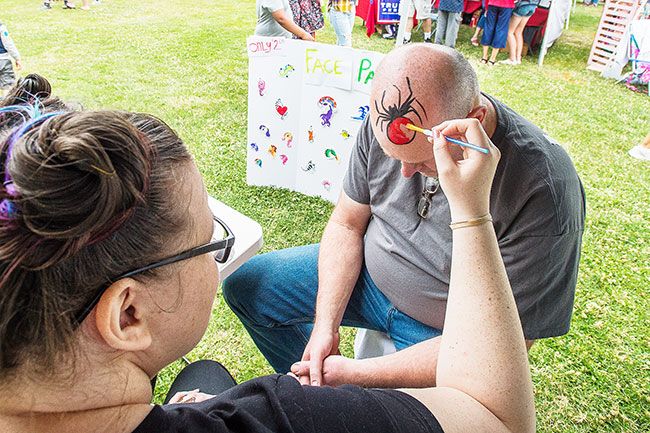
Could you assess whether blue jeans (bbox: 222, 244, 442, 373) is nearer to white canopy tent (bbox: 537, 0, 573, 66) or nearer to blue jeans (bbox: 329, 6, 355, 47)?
blue jeans (bbox: 329, 6, 355, 47)

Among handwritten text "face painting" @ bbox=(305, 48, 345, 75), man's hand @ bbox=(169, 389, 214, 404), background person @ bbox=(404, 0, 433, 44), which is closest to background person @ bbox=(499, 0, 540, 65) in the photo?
background person @ bbox=(404, 0, 433, 44)

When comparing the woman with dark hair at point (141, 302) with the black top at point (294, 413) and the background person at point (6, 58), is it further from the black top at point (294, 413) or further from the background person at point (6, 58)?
the background person at point (6, 58)

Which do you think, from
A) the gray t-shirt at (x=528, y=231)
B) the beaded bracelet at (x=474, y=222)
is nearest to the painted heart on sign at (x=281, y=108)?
the gray t-shirt at (x=528, y=231)

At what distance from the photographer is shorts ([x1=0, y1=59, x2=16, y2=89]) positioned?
3684mm

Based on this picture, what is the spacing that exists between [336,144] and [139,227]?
2.16 meters

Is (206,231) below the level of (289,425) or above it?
above

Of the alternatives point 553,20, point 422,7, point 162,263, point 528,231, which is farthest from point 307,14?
point 553,20

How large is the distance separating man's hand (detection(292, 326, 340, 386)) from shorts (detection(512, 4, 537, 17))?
5.75 metres

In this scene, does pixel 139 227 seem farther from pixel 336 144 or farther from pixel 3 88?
pixel 3 88

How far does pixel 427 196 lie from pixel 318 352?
0.56 metres

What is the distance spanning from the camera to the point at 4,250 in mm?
577

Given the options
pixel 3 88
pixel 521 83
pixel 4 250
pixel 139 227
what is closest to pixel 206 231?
pixel 139 227

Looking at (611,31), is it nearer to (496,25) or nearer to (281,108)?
(496,25)

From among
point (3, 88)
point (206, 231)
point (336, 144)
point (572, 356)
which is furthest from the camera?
point (3, 88)
